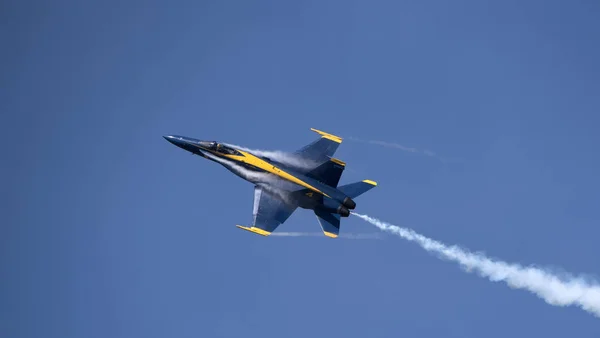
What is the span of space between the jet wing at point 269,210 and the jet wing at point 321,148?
4.22m

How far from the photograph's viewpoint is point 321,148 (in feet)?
240

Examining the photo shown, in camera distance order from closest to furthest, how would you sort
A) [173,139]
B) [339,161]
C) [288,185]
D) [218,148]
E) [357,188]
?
[288,185] → [339,161] → [357,188] → [218,148] → [173,139]

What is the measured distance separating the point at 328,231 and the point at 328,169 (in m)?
4.24

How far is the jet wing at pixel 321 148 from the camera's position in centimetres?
7238

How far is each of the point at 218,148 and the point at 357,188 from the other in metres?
9.91

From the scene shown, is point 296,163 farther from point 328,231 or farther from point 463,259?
point 463,259

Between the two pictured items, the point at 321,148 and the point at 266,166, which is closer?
the point at 266,166

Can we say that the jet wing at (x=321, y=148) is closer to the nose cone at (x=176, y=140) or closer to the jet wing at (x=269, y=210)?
the jet wing at (x=269, y=210)

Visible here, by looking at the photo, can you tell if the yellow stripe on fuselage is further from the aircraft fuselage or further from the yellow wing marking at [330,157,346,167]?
the yellow wing marking at [330,157,346,167]

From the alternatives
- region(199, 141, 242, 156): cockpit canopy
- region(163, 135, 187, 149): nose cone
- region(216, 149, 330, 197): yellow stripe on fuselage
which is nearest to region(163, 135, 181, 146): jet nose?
region(163, 135, 187, 149): nose cone

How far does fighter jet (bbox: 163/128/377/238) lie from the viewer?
69062mm

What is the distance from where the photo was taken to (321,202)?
2724 inches

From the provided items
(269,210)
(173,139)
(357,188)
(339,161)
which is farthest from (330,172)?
→ (173,139)

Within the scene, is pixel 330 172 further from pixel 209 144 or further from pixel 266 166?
pixel 209 144
